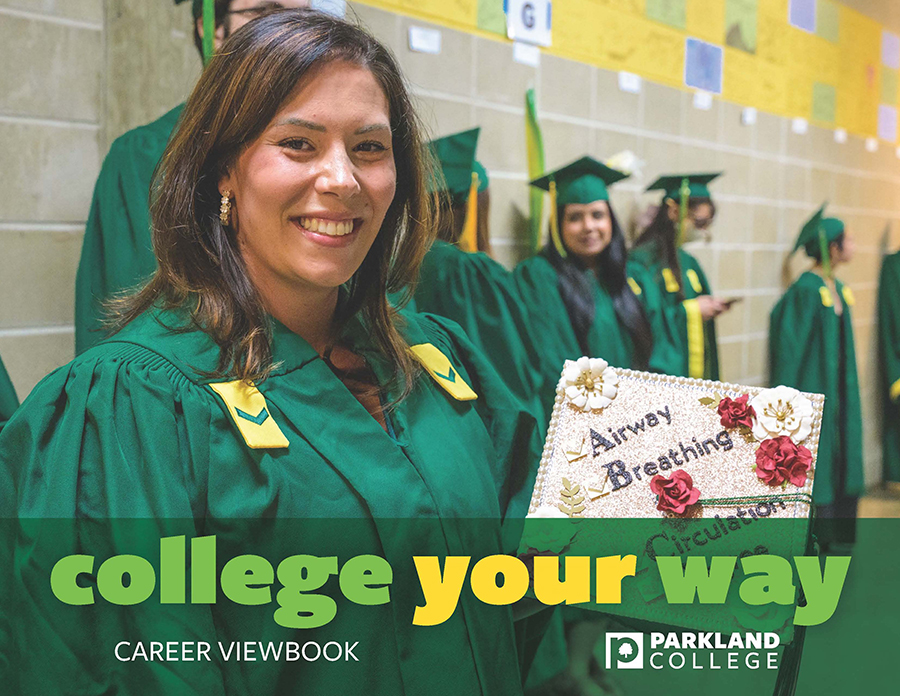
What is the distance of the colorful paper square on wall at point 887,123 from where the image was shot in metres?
3.71

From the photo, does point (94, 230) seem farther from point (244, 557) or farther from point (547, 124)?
point (547, 124)

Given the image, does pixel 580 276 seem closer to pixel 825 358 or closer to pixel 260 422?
pixel 825 358

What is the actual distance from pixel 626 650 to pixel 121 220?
43.8 inches

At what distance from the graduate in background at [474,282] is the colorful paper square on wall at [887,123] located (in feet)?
7.28

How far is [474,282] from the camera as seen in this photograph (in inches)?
85.3

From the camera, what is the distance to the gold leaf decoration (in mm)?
1124

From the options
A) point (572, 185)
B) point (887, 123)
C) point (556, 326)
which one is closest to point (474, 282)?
point (556, 326)

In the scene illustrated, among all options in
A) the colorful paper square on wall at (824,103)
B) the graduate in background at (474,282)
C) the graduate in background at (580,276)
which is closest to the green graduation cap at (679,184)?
the graduate in background at (580,276)

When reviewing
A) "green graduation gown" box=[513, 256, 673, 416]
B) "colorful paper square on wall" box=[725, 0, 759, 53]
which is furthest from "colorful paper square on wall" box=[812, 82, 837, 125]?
"green graduation gown" box=[513, 256, 673, 416]

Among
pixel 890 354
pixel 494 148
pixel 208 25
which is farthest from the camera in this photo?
pixel 890 354

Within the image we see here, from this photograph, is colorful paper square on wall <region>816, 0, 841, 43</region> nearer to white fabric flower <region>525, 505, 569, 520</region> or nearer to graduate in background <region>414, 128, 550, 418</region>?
graduate in background <region>414, 128, 550, 418</region>

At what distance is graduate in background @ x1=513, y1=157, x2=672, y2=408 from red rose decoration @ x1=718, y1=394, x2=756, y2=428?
48.8 inches

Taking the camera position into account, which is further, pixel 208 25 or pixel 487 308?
pixel 487 308

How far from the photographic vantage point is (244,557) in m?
0.93
